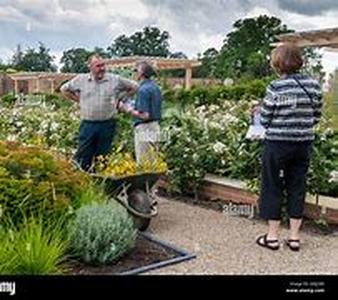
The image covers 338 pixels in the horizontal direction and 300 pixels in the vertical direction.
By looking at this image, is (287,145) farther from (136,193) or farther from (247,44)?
(247,44)

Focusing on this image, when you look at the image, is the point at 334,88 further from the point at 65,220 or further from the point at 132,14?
the point at 65,220

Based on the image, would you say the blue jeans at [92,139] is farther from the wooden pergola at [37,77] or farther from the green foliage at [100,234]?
the wooden pergola at [37,77]

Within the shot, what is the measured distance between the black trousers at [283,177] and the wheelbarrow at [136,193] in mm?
409

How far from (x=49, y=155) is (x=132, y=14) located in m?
0.67

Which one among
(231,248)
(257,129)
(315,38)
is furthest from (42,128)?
(315,38)

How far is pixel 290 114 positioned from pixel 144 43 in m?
1.18

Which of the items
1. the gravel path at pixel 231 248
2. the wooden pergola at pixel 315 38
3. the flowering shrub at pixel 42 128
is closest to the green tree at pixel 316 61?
the wooden pergola at pixel 315 38

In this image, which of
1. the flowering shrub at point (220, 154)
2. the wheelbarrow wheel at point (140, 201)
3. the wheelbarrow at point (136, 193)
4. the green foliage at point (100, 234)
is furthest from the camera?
the flowering shrub at point (220, 154)

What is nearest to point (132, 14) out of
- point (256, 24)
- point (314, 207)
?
point (256, 24)

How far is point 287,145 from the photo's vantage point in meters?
2.22

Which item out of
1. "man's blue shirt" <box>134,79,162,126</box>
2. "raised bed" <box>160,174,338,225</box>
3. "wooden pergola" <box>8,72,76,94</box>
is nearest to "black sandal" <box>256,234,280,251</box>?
"raised bed" <box>160,174,338,225</box>

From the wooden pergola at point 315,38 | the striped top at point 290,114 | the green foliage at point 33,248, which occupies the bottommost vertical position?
the green foliage at point 33,248

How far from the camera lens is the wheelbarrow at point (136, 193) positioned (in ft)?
8.04

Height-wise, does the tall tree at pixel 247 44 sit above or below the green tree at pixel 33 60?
above
